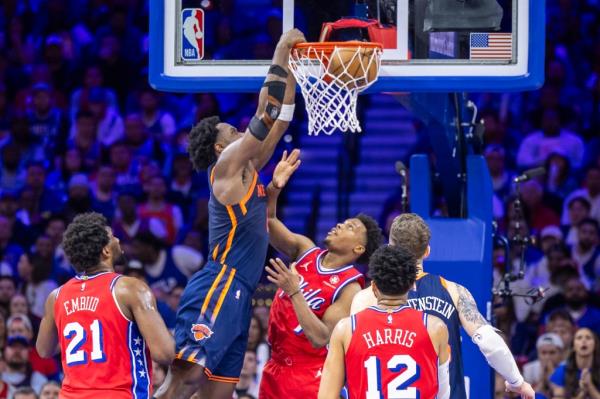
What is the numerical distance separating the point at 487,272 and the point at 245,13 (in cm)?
230

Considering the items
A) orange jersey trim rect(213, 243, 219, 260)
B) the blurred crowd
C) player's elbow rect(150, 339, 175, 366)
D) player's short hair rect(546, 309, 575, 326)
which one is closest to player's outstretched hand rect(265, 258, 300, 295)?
orange jersey trim rect(213, 243, 219, 260)

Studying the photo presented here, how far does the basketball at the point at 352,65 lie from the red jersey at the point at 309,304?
1199mm

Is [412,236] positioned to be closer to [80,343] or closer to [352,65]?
[352,65]

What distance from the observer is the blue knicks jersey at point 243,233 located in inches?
284

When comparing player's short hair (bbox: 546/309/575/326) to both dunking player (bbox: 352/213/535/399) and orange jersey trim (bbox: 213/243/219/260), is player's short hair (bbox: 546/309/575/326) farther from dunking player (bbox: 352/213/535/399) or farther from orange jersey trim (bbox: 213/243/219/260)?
orange jersey trim (bbox: 213/243/219/260)

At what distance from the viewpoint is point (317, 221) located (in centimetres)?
1366

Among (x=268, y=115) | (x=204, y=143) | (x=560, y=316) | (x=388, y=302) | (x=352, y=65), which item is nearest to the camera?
(x=388, y=302)

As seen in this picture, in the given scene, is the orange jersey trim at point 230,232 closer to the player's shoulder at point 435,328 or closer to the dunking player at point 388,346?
the dunking player at point 388,346

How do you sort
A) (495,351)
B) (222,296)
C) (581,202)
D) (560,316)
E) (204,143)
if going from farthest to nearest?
(581,202)
(560,316)
(204,143)
(222,296)
(495,351)

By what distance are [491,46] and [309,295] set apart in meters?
1.79

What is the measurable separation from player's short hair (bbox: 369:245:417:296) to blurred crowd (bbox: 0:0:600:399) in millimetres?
4191

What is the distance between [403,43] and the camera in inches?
291

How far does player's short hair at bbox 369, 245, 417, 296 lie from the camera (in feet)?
19.8

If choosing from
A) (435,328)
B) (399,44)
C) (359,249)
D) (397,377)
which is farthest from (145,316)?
(399,44)
